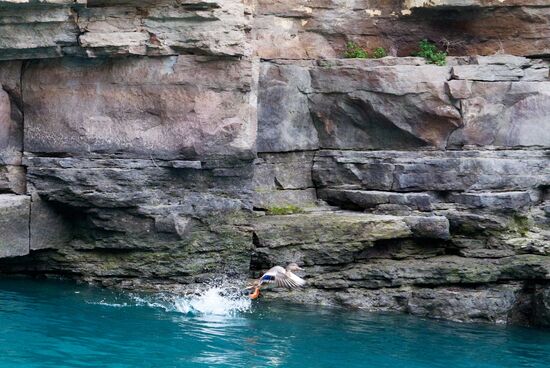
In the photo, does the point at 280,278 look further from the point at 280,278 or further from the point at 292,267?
the point at 292,267

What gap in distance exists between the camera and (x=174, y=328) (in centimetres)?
1082

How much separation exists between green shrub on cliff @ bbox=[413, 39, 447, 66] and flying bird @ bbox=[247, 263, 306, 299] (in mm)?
3868

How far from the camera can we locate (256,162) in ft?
45.2

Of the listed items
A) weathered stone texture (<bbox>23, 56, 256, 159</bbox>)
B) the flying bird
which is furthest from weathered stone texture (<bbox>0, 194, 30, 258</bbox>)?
the flying bird

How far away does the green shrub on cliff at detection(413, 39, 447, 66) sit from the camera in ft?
45.0

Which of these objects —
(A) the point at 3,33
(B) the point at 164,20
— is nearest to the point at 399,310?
(B) the point at 164,20

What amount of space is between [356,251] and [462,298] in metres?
1.57

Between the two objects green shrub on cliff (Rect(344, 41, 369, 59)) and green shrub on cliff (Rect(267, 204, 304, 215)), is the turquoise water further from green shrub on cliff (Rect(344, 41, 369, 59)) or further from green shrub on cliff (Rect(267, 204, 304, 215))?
green shrub on cliff (Rect(344, 41, 369, 59))

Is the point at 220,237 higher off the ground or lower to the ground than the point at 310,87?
lower

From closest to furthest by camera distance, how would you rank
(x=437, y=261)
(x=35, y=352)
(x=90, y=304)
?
(x=35, y=352)
(x=90, y=304)
(x=437, y=261)

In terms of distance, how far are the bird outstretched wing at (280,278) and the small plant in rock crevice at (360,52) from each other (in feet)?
12.6

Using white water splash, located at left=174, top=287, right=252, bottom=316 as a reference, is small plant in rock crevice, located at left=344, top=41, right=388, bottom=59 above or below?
above

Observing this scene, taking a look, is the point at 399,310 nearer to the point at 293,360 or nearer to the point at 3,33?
the point at 293,360

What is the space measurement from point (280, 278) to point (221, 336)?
68.7 inches
